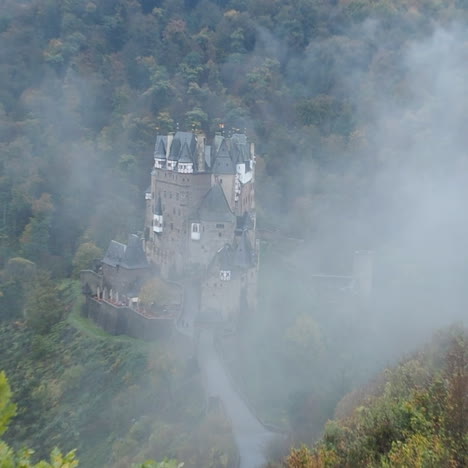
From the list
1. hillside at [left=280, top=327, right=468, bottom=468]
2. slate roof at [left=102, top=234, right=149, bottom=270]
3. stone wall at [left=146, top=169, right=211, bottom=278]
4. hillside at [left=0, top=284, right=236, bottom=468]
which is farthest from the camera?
slate roof at [left=102, top=234, right=149, bottom=270]

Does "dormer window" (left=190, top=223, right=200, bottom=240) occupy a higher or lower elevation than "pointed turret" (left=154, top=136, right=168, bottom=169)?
lower

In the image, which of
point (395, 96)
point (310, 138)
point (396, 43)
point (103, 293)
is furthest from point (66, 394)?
point (396, 43)

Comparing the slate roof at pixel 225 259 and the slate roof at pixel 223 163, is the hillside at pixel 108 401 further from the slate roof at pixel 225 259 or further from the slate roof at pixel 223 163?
the slate roof at pixel 223 163

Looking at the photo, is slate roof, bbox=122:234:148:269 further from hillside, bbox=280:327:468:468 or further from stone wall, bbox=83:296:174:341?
hillside, bbox=280:327:468:468

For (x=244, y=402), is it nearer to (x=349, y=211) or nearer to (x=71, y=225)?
(x=349, y=211)

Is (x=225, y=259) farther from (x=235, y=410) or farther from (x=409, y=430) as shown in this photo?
(x=409, y=430)

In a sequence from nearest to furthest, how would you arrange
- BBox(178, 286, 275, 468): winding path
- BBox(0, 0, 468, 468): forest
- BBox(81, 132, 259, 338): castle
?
BBox(178, 286, 275, 468): winding path < BBox(0, 0, 468, 468): forest < BBox(81, 132, 259, 338): castle

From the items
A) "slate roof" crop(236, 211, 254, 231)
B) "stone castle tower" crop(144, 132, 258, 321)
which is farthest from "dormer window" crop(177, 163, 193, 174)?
"slate roof" crop(236, 211, 254, 231)

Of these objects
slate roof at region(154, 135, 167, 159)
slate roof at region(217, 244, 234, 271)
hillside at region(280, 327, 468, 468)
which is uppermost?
slate roof at region(154, 135, 167, 159)
